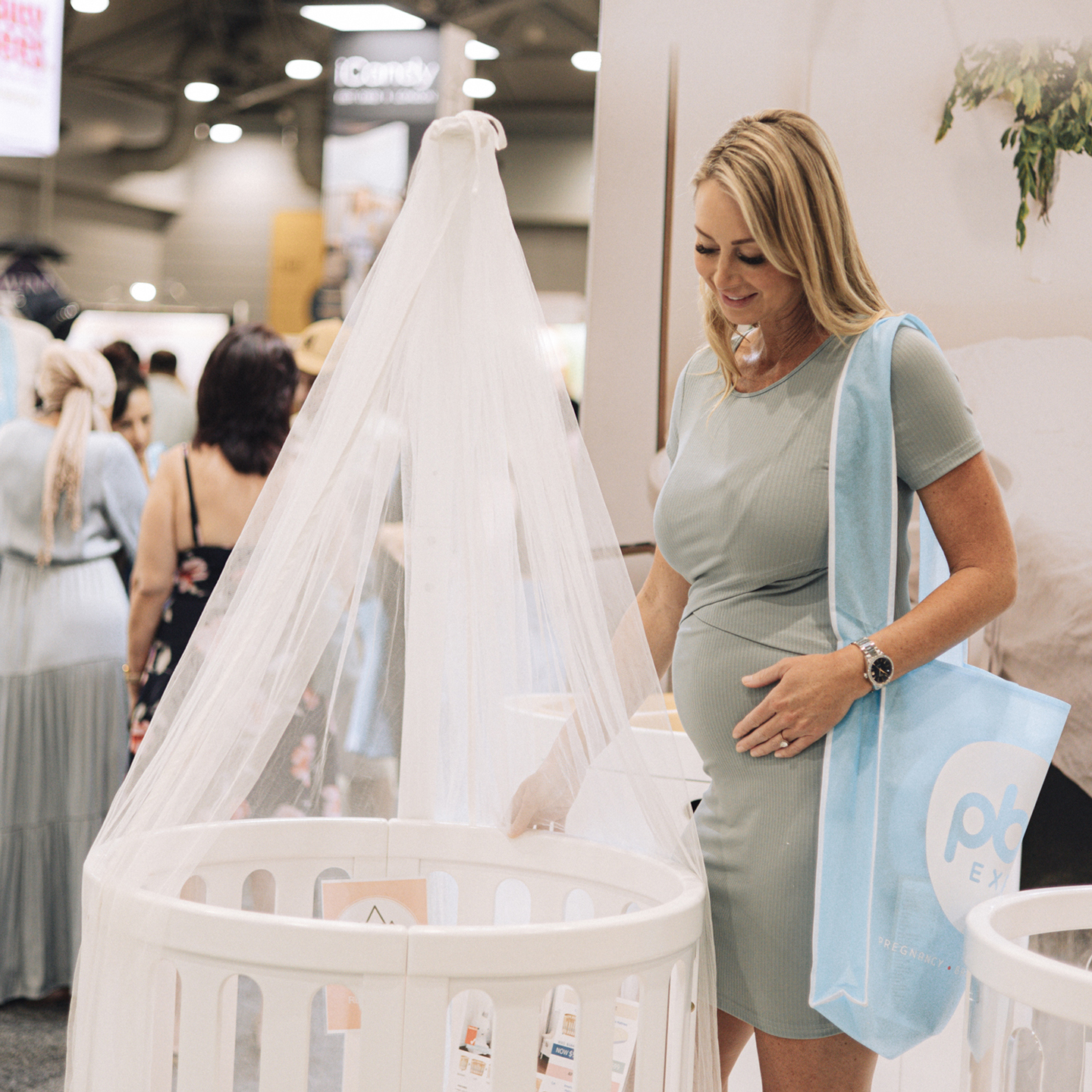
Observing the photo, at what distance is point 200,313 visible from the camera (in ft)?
27.6

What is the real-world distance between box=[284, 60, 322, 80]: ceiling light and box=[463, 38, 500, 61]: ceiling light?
1319mm

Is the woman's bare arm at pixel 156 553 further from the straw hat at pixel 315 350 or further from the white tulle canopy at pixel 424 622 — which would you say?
the white tulle canopy at pixel 424 622

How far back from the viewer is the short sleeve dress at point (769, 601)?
128cm

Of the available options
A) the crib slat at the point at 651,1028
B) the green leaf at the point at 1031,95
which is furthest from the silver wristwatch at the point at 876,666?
the green leaf at the point at 1031,95

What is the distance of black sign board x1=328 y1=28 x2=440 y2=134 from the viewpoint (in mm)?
6598

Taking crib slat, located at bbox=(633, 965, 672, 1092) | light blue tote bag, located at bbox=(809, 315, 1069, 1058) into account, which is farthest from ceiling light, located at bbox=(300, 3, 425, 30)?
crib slat, located at bbox=(633, 965, 672, 1092)

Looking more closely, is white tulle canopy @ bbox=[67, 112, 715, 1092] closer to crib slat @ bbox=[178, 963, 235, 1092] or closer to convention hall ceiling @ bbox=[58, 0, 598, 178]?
crib slat @ bbox=[178, 963, 235, 1092]

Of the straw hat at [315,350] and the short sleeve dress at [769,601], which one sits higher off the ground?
the straw hat at [315,350]

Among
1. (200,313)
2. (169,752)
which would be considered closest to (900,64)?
(169,752)

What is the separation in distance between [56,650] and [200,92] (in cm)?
884

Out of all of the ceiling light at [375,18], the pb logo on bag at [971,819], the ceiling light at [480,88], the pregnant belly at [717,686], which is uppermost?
the ceiling light at [480,88]

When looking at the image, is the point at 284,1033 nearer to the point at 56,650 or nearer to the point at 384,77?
the point at 56,650

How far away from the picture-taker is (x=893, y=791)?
1267 mm

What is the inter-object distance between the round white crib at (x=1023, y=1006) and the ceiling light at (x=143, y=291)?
1127 centimetres
